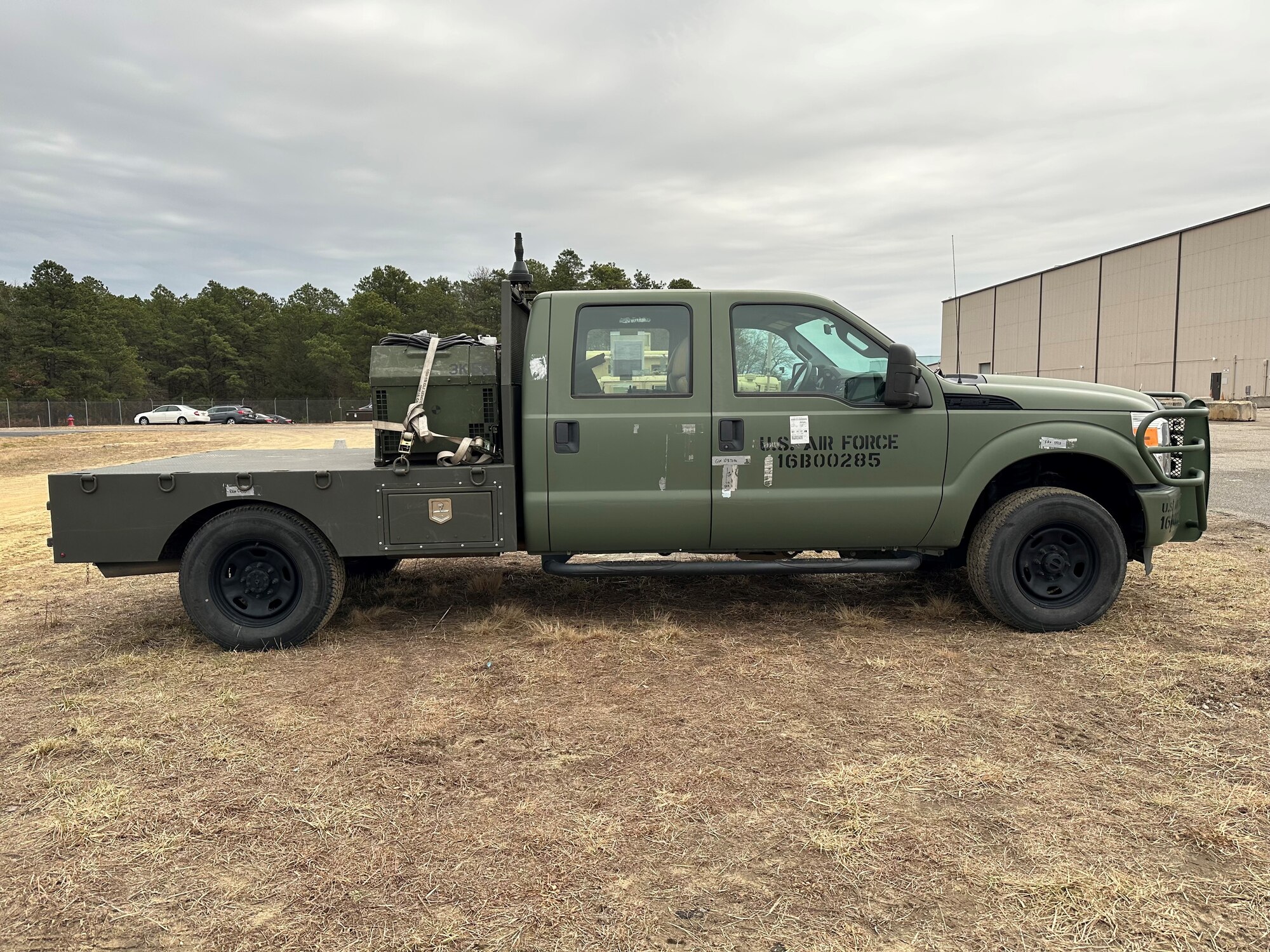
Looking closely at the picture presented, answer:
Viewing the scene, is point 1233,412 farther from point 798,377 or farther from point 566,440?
point 566,440

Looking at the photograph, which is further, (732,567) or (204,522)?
(732,567)

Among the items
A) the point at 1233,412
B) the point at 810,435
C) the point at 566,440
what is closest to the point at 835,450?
the point at 810,435

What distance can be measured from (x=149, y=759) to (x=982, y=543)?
4.34m

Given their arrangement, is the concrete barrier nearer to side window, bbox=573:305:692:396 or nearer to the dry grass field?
the dry grass field

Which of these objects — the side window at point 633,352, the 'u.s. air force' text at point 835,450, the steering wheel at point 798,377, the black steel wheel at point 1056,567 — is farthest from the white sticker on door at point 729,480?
the black steel wheel at point 1056,567

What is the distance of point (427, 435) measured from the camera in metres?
4.68

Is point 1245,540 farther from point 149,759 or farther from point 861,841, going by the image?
point 149,759

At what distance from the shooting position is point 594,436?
4.74 metres

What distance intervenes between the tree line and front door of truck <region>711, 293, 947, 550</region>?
4341 centimetres

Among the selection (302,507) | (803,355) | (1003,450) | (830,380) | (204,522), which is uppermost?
(803,355)

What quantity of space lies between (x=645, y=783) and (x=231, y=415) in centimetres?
4988

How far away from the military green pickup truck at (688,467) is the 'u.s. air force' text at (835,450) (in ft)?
0.04

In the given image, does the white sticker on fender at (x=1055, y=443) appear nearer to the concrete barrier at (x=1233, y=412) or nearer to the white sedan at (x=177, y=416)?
the concrete barrier at (x=1233, y=412)

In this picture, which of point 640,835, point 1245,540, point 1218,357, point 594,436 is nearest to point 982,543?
point 594,436
